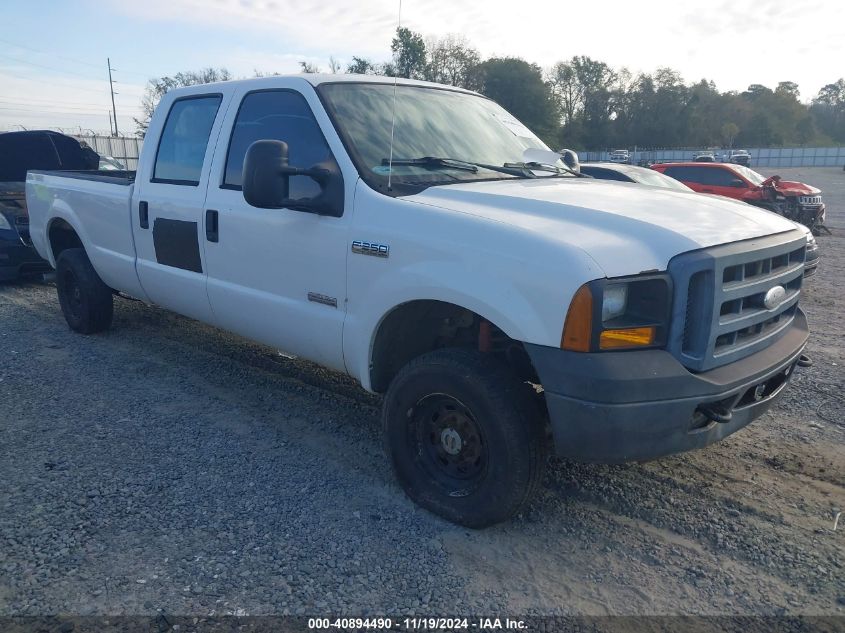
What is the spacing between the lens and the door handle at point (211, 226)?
433cm

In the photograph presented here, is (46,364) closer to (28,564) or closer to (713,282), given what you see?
(28,564)

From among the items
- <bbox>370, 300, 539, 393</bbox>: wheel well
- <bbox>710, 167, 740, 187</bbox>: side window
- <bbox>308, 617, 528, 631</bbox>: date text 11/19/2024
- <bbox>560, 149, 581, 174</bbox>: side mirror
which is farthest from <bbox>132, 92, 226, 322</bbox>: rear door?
<bbox>710, 167, 740, 187</bbox>: side window

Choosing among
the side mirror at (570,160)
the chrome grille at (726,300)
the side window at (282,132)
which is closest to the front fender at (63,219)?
the side window at (282,132)

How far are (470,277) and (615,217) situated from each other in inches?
27.0

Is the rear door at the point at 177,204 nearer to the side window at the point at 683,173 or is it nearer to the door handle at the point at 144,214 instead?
the door handle at the point at 144,214

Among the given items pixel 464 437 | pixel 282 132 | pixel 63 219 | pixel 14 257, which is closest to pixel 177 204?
pixel 282 132

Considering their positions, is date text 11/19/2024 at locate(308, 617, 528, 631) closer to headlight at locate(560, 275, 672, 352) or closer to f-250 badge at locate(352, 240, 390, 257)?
headlight at locate(560, 275, 672, 352)

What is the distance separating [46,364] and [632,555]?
4.83 metres

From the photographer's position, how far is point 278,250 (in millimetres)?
3889

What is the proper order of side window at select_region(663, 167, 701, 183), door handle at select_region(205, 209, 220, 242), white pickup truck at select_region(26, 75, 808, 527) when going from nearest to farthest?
white pickup truck at select_region(26, 75, 808, 527), door handle at select_region(205, 209, 220, 242), side window at select_region(663, 167, 701, 183)

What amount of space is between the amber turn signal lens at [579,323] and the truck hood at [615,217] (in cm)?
14

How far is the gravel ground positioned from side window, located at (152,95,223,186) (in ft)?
5.15

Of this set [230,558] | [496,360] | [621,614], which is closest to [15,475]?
[230,558]

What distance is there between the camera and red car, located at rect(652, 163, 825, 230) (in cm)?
1530
